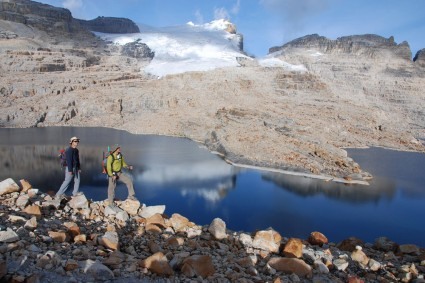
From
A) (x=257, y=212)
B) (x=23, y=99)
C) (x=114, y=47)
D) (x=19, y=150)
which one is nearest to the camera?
(x=257, y=212)

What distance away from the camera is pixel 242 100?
66.2 m

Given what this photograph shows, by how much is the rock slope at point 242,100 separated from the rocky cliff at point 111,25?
4047 cm

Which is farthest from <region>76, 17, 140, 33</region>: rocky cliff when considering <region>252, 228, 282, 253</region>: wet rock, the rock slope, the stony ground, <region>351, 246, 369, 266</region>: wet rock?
<region>351, 246, 369, 266</region>: wet rock

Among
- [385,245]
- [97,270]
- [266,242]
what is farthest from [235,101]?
[97,270]

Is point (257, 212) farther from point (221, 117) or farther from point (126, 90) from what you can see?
point (126, 90)

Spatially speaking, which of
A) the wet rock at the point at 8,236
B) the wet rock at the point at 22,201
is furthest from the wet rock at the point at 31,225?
the wet rock at the point at 22,201

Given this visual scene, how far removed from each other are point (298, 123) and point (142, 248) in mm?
46986

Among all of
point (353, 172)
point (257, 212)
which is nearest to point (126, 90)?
point (353, 172)

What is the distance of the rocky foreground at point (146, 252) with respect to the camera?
638 centimetres

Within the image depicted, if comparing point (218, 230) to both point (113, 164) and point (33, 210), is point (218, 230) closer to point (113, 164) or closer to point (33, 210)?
point (113, 164)

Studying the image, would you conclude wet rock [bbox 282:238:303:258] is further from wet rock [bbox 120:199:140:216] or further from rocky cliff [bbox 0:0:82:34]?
rocky cliff [bbox 0:0:82:34]

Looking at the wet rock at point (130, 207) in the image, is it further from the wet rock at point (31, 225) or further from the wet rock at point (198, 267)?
the wet rock at point (198, 267)

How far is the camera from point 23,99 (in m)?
61.5

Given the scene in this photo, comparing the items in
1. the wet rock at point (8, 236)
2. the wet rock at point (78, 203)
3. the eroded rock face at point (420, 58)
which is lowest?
the wet rock at point (78, 203)
